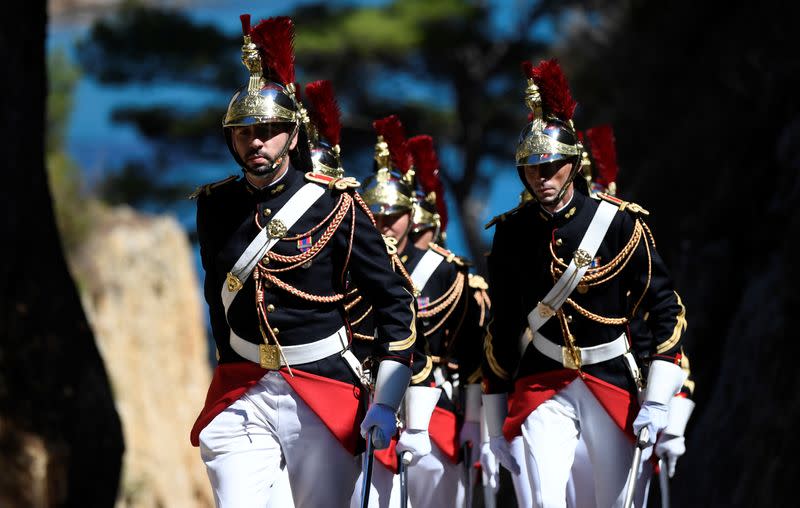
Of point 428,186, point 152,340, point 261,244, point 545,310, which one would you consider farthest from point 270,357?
→ point 152,340

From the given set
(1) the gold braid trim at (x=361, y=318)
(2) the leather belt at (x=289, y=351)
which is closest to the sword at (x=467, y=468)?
(1) the gold braid trim at (x=361, y=318)

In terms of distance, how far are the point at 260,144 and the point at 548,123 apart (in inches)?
56.1

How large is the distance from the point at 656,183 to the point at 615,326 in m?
6.20

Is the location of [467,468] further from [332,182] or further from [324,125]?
[332,182]

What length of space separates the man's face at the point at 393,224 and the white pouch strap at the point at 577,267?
1427 mm

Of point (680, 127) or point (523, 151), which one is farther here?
point (680, 127)

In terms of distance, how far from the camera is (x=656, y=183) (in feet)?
40.1

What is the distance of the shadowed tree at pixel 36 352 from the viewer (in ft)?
31.6

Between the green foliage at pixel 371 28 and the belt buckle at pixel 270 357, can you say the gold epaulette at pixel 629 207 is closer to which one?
the belt buckle at pixel 270 357

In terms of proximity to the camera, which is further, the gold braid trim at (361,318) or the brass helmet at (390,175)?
the brass helmet at (390,175)

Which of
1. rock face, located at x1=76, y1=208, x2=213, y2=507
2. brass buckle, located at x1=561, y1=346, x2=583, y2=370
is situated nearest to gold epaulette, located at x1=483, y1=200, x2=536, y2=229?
brass buckle, located at x1=561, y1=346, x2=583, y2=370

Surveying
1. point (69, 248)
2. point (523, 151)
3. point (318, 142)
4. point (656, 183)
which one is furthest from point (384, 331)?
point (69, 248)

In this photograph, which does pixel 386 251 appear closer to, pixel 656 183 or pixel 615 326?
pixel 615 326

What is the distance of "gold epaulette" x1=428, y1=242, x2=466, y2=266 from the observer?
299 inches
